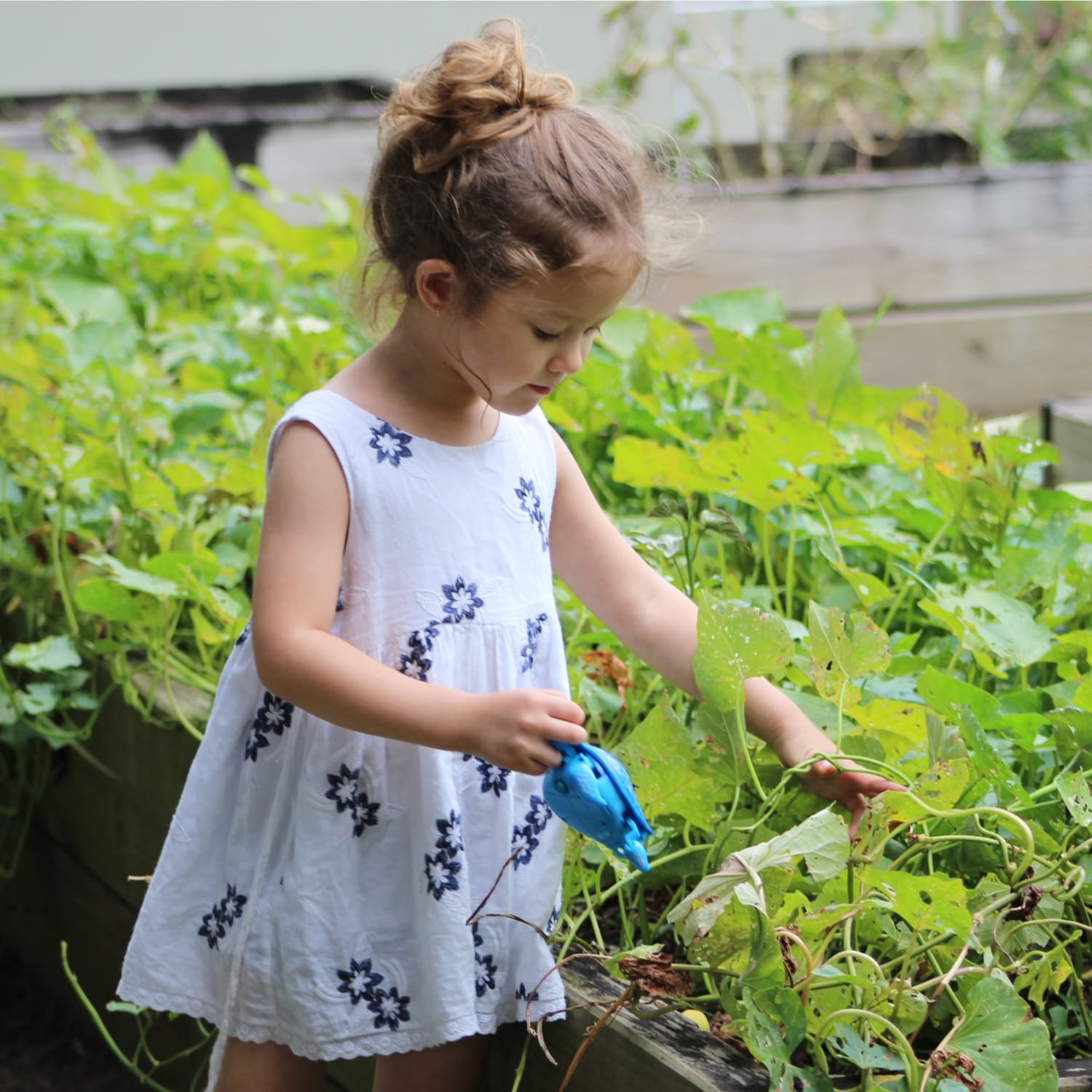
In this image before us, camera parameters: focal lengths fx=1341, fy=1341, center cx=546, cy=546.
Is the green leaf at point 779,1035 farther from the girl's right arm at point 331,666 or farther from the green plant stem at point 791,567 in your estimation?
the green plant stem at point 791,567

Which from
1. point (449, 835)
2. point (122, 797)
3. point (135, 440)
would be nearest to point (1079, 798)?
point (449, 835)

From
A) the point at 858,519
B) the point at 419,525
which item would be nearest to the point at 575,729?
the point at 419,525

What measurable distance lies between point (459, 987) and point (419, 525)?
0.33 meters

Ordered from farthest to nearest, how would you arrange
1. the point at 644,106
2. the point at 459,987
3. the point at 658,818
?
the point at 644,106
the point at 658,818
the point at 459,987

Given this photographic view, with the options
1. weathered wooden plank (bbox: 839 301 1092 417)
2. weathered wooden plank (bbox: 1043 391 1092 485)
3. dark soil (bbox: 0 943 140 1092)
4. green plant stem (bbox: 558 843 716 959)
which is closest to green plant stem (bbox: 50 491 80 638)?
dark soil (bbox: 0 943 140 1092)

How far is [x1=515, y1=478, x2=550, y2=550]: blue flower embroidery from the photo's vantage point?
1.03m

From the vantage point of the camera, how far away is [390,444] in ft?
3.17

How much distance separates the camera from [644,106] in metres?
3.73

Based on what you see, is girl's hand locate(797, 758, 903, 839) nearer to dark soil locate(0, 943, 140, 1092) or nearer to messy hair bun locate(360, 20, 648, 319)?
messy hair bun locate(360, 20, 648, 319)

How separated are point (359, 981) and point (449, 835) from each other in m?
0.13

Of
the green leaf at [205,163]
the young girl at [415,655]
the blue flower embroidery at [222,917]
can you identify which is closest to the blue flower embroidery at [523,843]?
the young girl at [415,655]

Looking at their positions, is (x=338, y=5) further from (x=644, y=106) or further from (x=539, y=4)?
(x=644, y=106)

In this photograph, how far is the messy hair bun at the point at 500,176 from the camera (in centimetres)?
92

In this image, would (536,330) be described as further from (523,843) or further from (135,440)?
(135,440)
